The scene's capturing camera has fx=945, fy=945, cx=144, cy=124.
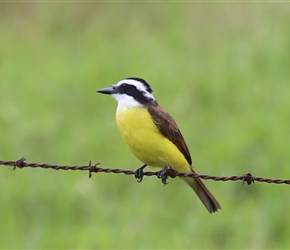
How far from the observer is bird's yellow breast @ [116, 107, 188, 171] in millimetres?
6270

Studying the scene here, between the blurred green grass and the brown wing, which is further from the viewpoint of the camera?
the blurred green grass

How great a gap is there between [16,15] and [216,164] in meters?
6.08

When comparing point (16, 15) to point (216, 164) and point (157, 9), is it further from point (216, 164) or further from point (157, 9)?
point (216, 164)

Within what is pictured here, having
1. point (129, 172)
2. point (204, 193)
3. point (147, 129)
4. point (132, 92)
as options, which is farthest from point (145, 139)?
point (204, 193)

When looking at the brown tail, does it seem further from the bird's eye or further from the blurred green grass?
the blurred green grass

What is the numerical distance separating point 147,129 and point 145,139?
0.09 metres

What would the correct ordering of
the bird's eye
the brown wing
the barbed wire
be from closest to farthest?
1. the barbed wire
2. the brown wing
3. the bird's eye

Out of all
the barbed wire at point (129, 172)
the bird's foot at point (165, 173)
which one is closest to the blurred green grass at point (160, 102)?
the bird's foot at point (165, 173)

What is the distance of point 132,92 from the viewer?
6.61 m

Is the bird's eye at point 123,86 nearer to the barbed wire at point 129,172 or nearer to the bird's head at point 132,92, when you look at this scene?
the bird's head at point 132,92

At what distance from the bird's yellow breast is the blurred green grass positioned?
1.85 meters

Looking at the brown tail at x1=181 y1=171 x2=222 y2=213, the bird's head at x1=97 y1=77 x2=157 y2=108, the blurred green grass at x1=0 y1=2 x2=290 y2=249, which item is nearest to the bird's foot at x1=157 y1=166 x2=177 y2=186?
the brown tail at x1=181 y1=171 x2=222 y2=213

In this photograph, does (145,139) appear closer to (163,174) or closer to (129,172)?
(163,174)

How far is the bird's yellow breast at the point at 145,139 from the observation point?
6.27 m
